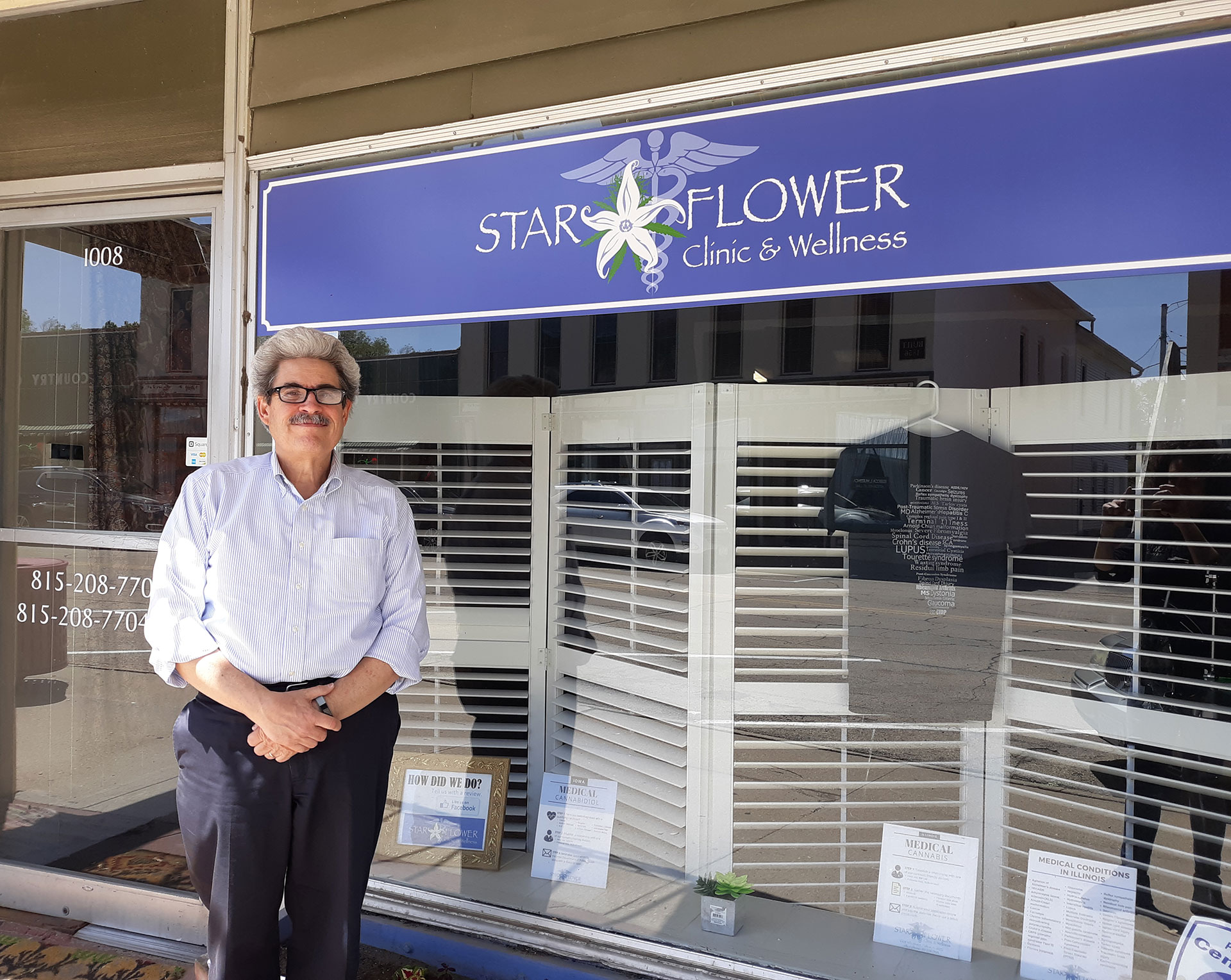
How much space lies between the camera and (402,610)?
2.01 metres

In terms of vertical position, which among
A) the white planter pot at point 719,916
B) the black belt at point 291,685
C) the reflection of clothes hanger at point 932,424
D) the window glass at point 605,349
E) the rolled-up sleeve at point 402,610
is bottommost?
the white planter pot at point 719,916

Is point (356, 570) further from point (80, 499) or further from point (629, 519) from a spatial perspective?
point (80, 499)

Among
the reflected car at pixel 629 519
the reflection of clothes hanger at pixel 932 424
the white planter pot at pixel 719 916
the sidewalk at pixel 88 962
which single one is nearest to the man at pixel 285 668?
the sidewalk at pixel 88 962

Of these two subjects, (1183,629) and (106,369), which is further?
(106,369)

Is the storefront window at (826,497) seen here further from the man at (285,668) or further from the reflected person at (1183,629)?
the man at (285,668)

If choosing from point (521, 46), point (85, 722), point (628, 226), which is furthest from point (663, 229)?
point (85, 722)

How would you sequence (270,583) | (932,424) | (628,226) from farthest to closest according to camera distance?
(628,226), (932,424), (270,583)

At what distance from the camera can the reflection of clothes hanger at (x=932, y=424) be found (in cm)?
223

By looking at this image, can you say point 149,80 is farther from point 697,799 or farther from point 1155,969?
point 1155,969

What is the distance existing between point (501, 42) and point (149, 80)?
1.26 metres

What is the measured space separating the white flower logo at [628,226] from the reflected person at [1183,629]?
1.28 metres

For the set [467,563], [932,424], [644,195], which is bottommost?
[467,563]

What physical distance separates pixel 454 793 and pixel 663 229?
1.82m

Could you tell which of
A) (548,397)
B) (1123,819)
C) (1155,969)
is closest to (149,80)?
(548,397)
